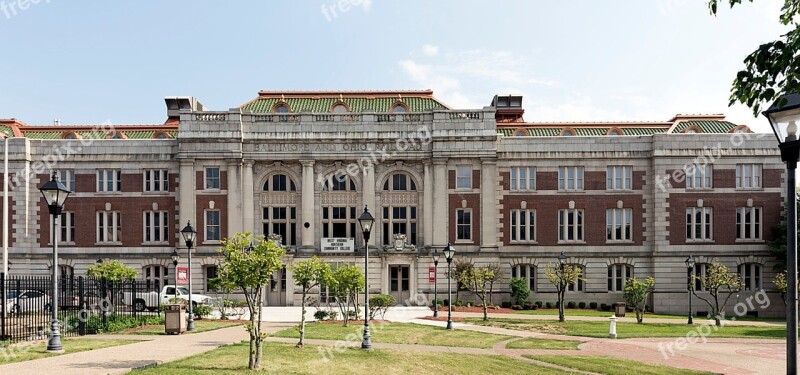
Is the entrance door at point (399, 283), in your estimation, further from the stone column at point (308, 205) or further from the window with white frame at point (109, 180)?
the window with white frame at point (109, 180)

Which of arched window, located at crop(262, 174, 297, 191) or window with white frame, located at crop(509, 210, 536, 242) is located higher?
arched window, located at crop(262, 174, 297, 191)

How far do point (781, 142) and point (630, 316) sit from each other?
118 feet

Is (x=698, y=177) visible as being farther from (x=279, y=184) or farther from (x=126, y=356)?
(x=126, y=356)

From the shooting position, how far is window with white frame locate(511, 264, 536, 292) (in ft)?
158

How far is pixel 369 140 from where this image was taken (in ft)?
155

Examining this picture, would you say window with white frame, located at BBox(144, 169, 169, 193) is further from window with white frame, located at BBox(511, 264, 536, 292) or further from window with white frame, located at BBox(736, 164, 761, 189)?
window with white frame, located at BBox(736, 164, 761, 189)

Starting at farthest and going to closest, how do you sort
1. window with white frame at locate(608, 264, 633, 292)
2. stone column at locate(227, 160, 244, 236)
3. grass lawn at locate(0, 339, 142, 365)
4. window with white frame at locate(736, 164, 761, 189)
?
window with white frame at locate(608, 264, 633, 292) → stone column at locate(227, 160, 244, 236) → window with white frame at locate(736, 164, 761, 189) → grass lawn at locate(0, 339, 142, 365)

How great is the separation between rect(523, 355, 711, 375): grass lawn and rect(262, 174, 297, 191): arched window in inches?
1130

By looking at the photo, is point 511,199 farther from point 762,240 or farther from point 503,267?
point 762,240

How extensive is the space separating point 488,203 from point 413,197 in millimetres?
5226

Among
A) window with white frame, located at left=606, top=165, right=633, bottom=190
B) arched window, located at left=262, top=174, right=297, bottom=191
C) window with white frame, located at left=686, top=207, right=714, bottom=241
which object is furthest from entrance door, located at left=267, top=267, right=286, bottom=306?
window with white frame, located at left=686, top=207, right=714, bottom=241

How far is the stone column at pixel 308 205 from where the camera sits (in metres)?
47.5

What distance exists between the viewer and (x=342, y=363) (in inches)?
752

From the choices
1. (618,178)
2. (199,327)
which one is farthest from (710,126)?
(199,327)
